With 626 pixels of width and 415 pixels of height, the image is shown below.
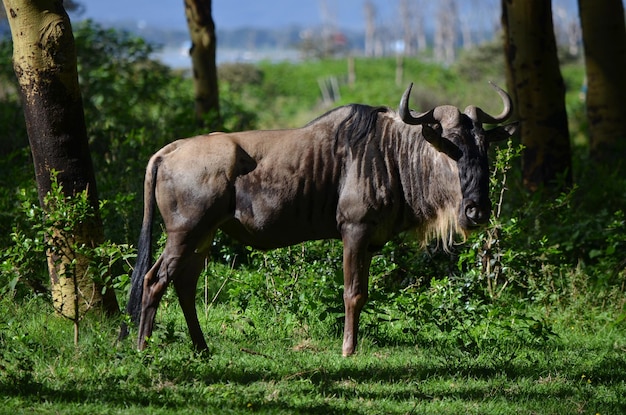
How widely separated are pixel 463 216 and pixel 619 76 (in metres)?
8.20

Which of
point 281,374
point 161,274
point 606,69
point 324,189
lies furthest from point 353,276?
point 606,69

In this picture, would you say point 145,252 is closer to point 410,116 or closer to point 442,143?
point 410,116

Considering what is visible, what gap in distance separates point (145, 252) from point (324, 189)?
136cm

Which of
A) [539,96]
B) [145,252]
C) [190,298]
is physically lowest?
[190,298]

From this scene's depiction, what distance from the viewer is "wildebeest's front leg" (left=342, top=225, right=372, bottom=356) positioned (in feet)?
22.2

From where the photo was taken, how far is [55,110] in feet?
23.0

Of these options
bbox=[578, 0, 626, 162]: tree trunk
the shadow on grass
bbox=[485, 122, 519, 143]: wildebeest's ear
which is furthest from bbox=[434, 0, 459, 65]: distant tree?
the shadow on grass

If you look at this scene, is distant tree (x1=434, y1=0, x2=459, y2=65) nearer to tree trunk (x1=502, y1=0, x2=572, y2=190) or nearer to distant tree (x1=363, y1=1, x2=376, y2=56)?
distant tree (x1=363, y1=1, x2=376, y2=56)

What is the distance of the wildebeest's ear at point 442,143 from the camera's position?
6.54 meters

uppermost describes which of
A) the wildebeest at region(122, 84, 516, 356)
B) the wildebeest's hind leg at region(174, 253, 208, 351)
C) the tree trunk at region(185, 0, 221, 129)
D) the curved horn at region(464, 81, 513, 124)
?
the tree trunk at region(185, 0, 221, 129)

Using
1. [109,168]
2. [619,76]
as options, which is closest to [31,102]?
[109,168]

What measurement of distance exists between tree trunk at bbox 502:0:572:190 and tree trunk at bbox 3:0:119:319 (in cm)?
626

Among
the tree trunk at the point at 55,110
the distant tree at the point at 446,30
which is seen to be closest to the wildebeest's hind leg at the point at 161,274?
the tree trunk at the point at 55,110

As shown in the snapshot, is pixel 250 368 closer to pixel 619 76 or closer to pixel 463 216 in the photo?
pixel 463 216
